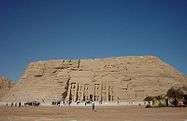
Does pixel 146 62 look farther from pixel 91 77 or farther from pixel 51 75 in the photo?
pixel 51 75

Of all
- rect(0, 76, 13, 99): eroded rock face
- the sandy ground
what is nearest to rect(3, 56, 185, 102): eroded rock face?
the sandy ground

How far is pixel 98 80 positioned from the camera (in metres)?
66.3

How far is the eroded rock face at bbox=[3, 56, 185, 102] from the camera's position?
60.9m

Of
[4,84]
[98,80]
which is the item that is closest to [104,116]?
[98,80]

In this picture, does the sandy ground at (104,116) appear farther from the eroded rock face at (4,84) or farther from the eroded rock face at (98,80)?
the eroded rock face at (4,84)

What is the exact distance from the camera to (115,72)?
66500mm

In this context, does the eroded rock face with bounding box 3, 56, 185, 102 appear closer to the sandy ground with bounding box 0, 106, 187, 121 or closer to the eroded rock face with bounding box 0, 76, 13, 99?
the sandy ground with bounding box 0, 106, 187, 121

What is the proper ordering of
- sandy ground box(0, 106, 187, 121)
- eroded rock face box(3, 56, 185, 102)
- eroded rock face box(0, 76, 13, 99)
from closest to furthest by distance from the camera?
sandy ground box(0, 106, 187, 121) → eroded rock face box(3, 56, 185, 102) → eroded rock face box(0, 76, 13, 99)

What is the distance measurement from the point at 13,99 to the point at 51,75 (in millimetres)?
9286

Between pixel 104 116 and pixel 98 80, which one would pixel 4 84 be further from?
pixel 104 116

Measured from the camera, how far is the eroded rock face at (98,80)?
60875mm

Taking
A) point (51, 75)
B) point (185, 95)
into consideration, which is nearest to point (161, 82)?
point (185, 95)

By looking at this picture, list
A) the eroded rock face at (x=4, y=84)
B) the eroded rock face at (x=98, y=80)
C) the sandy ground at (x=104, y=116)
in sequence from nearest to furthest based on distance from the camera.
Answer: the sandy ground at (x=104, y=116), the eroded rock face at (x=98, y=80), the eroded rock face at (x=4, y=84)

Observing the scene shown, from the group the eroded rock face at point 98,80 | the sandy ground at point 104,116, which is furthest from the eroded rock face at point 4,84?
the sandy ground at point 104,116
